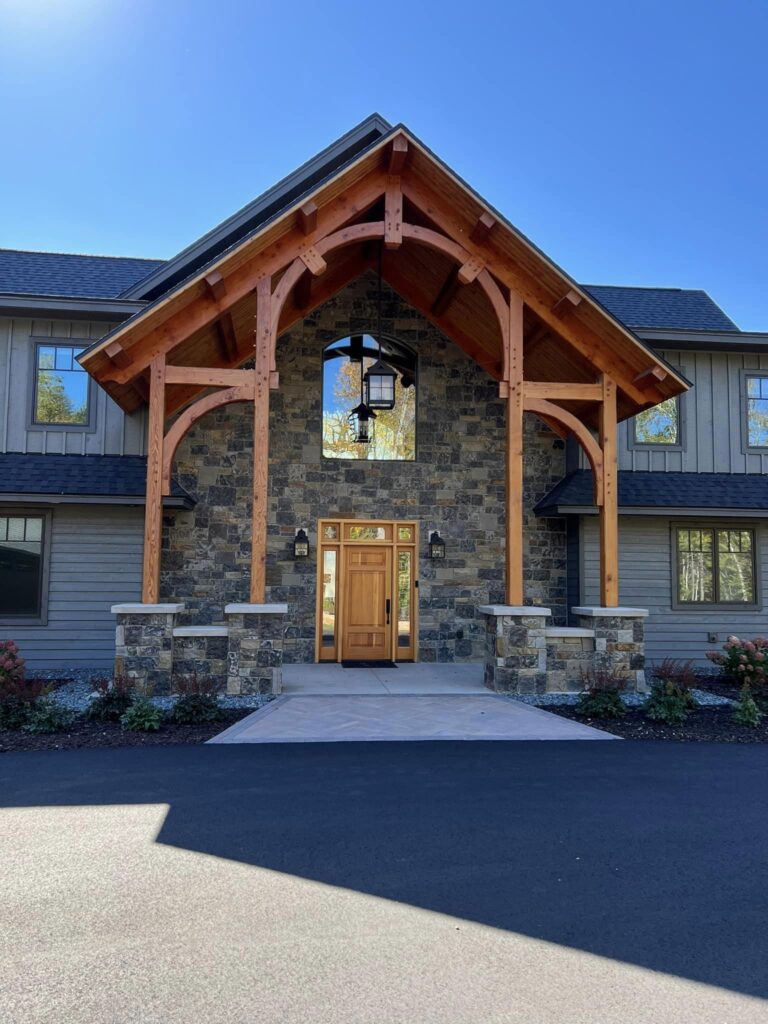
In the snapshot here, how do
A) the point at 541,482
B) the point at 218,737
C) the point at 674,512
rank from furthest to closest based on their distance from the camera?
1. the point at 541,482
2. the point at 674,512
3. the point at 218,737

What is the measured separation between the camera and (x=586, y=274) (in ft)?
51.8

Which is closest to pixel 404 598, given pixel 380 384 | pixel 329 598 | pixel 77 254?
pixel 329 598

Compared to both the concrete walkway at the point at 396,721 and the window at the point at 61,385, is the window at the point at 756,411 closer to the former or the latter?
the concrete walkway at the point at 396,721

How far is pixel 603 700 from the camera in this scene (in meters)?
7.44

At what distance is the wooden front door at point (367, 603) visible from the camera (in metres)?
11.1

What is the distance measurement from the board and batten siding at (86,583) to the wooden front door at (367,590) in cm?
286

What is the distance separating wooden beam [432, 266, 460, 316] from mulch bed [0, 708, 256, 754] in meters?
6.44

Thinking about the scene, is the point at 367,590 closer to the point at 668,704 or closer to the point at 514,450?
the point at 514,450

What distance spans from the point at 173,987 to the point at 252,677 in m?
5.56

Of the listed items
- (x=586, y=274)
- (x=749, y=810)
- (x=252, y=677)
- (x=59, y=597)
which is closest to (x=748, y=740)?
(x=749, y=810)

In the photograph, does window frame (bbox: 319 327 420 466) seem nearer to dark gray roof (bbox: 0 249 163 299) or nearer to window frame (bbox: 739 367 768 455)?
dark gray roof (bbox: 0 249 163 299)

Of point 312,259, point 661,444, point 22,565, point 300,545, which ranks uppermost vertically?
point 312,259

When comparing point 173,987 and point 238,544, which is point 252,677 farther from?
point 173,987

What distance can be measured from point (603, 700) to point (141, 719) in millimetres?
4695
